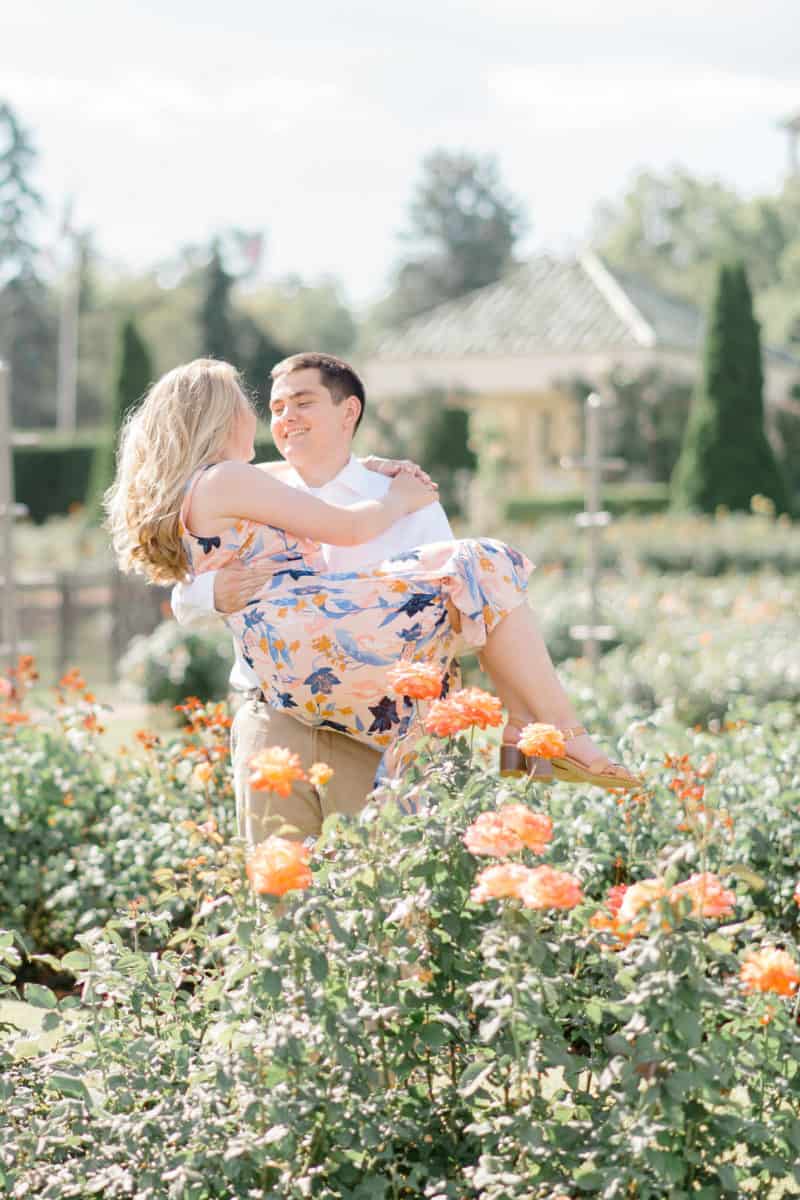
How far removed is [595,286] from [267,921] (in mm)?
32288

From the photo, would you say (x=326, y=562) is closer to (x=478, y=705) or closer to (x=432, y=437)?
(x=478, y=705)

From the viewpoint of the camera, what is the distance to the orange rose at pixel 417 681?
8.18 feet

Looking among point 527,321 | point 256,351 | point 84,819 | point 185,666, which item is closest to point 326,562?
point 84,819

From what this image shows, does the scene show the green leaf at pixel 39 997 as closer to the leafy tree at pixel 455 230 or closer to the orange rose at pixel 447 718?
the orange rose at pixel 447 718

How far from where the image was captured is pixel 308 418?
130 inches

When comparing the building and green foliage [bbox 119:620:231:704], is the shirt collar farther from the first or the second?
the building

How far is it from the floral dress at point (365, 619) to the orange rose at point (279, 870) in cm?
92

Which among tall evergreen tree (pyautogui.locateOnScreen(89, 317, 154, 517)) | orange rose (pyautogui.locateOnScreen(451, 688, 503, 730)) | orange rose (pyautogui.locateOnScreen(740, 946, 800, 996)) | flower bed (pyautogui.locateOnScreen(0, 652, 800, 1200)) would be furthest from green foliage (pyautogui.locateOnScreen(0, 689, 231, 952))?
tall evergreen tree (pyautogui.locateOnScreen(89, 317, 154, 517))

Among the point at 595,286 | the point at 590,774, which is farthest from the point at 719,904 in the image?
the point at 595,286

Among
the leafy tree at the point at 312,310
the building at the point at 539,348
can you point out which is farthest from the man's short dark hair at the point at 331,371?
the leafy tree at the point at 312,310

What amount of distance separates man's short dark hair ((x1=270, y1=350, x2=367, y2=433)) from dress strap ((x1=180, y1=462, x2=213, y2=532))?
0.36 metres

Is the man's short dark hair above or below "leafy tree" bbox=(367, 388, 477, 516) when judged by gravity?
above

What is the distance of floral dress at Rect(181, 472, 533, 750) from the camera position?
2.98 metres

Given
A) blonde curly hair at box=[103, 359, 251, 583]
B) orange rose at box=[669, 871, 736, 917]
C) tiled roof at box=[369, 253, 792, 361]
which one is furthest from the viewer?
tiled roof at box=[369, 253, 792, 361]
